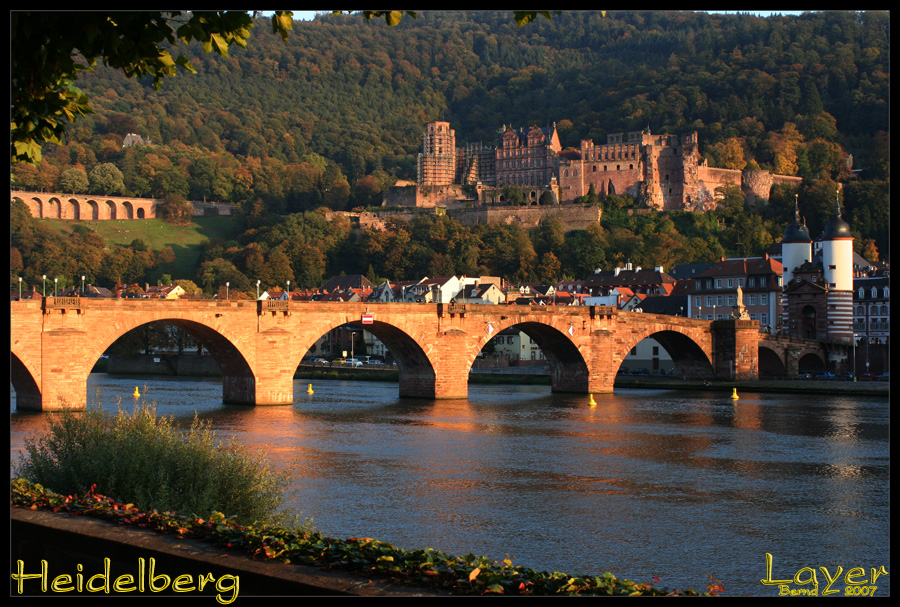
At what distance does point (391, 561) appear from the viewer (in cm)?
865

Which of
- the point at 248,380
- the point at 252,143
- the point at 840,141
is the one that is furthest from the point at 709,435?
the point at 252,143

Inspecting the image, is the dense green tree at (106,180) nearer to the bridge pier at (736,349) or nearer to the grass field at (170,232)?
the grass field at (170,232)

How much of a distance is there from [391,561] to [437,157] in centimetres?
14164

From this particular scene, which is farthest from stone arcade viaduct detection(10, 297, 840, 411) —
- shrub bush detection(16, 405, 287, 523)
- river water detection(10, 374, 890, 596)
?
shrub bush detection(16, 405, 287, 523)

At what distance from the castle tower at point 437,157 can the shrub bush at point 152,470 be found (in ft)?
420

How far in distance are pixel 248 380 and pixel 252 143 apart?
13177 centimetres

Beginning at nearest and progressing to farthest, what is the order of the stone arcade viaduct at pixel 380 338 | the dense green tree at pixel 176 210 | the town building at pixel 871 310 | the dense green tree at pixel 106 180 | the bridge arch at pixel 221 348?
the stone arcade viaduct at pixel 380 338, the bridge arch at pixel 221 348, the town building at pixel 871 310, the dense green tree at pixel 176 210, the dense green tree at pixel 106 180

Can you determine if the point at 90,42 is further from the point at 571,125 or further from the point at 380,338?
the point at 571,125

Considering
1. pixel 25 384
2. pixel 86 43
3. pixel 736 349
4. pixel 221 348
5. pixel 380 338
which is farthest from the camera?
pixel 736 349

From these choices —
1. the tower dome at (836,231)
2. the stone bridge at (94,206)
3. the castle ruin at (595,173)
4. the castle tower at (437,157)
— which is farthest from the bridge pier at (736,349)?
the stone bridge at (94,206)

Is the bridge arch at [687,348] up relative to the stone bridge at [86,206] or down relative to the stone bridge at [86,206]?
down

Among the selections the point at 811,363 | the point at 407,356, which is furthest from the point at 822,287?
the point at 407,356

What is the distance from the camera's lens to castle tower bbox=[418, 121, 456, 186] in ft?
483

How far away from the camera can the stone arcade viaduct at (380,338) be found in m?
38.4
